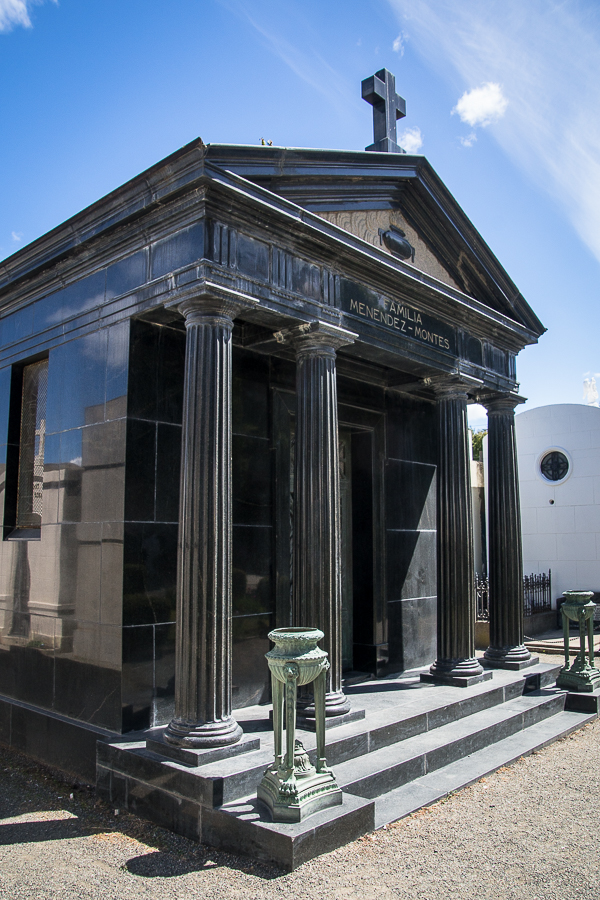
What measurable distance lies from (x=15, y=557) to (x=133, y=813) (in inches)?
142

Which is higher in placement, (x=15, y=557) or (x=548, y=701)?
(x=15, y=557)

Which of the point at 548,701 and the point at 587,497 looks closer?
the point at 548,701

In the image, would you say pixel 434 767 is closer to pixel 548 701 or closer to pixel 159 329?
pixel 548 701

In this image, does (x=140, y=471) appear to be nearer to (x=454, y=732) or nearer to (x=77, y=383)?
(x=77, y=383)

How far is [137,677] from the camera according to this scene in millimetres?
6230

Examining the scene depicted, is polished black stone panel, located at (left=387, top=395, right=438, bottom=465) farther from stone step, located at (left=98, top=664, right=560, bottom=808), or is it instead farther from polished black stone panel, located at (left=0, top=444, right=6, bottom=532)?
polished black stone panel, located at (left=0, top=444, right=6, bottom=532)

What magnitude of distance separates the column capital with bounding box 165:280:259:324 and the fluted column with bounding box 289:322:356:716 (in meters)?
1.06

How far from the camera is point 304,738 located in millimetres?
5930

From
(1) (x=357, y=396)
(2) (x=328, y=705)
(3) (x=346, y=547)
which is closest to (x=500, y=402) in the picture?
(1) (x=357, y=396)

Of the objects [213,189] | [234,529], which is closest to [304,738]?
[234,529]

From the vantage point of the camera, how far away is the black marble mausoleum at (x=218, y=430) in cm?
588

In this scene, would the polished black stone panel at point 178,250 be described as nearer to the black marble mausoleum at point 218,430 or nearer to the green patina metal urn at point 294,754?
the black marble mausoleum at point 218,430

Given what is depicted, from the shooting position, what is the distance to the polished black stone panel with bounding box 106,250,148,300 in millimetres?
6477

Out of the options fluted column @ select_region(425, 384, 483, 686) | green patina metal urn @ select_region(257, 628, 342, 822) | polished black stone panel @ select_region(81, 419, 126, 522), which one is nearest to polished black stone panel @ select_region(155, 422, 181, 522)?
polished black stone panel @ select_region(81, 419, 126, 522)
